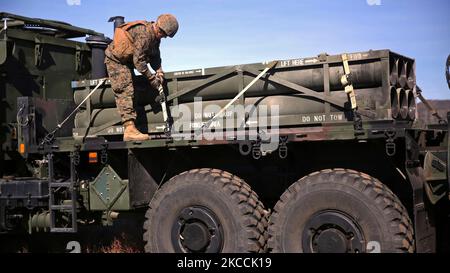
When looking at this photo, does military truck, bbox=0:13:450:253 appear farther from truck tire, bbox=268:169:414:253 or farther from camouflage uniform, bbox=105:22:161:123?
camouflage uniform, bbox=105:22:161:123

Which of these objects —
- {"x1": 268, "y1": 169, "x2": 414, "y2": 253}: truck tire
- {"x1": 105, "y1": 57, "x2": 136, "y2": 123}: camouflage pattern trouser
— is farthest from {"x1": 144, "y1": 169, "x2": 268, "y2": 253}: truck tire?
{"x1": 105, "y1": 57, "x2": 136, "y2": 123}: camouflage pattern trouser

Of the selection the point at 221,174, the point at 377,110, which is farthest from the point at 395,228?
the point at 221,174

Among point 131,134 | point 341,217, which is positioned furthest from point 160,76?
point 341,217

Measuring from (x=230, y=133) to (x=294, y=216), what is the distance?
125cm

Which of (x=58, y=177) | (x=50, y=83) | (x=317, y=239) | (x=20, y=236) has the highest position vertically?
(x=50, y=83)

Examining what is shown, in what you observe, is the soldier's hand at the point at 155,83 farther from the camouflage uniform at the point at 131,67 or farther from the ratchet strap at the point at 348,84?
the ratchet strap at the point at 348,84

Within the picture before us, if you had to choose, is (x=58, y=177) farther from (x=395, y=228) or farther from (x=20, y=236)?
(x=395, y=228)

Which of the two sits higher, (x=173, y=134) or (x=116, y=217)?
(x=173, y=134)

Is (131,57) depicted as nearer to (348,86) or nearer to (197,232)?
(197,232)

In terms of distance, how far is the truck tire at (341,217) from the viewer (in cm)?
504

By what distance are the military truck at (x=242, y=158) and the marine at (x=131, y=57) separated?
23 cm

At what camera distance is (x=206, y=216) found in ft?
18.8

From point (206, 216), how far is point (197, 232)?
0.67ft

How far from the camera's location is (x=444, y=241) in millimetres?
6062
